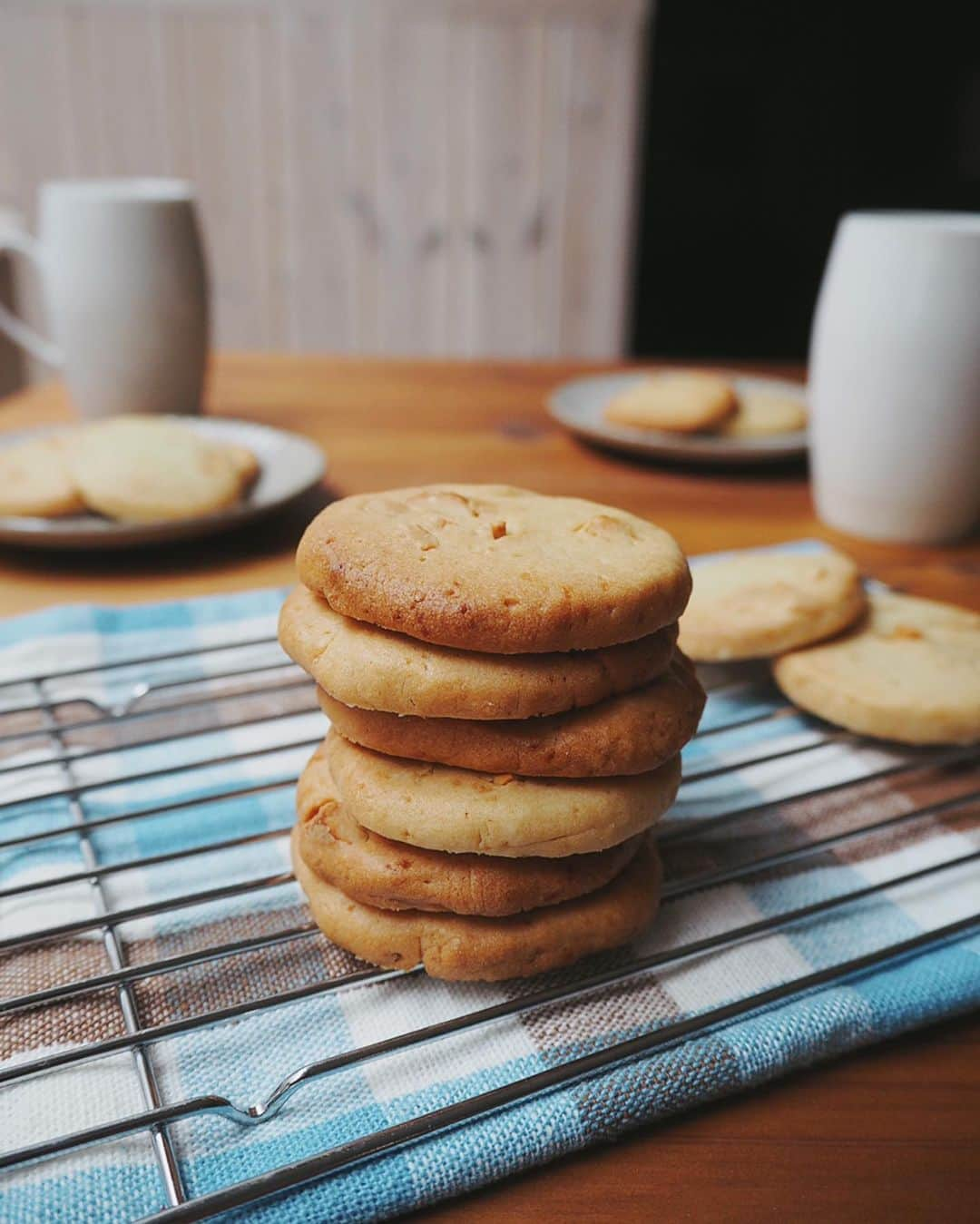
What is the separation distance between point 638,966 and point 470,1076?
3.4 inches

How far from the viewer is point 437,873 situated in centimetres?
49

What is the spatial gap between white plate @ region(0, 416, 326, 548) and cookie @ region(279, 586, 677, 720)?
0.46 m

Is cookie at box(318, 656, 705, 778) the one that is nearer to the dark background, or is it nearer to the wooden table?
the wooden table

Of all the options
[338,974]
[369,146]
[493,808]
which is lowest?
[338,974]

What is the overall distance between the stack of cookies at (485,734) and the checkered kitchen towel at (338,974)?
3 centimetres

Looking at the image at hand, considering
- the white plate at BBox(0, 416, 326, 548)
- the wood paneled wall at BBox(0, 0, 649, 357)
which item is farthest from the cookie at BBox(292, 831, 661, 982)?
the wood paneled wall at BBox(0, 0, 649, 357)

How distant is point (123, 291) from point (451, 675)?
2.99ft

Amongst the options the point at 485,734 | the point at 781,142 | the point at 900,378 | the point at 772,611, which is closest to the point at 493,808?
the point at 485,734

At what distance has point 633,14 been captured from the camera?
2688mm

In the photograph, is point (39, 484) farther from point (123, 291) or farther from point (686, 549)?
point (686, 549)

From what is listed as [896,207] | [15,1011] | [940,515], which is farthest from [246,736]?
[896,207]

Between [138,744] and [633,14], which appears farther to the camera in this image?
[633,14]

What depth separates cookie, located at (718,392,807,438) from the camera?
1.22 meters

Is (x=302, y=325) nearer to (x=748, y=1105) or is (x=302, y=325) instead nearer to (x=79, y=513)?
(x=79, y=513)
